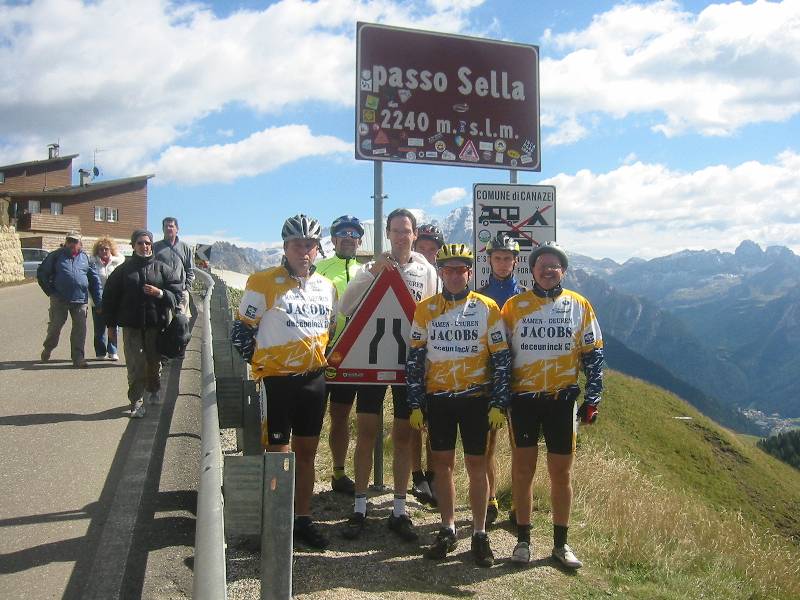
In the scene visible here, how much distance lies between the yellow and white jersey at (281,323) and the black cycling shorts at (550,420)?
1.40 meters

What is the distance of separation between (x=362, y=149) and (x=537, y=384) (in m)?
3.03

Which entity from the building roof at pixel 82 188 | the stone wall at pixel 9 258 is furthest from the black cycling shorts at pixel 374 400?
the building roof at pixel 82 188

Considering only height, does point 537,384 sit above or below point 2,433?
above

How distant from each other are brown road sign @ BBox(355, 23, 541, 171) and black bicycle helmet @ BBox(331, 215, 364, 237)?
1144 millimetres

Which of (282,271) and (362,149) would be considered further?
(362,149)

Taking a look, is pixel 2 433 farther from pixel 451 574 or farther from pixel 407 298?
pixel 451 574

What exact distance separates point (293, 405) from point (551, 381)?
1.72 meters

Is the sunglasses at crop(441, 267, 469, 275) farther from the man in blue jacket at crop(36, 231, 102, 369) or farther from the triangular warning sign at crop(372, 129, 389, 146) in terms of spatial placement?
the man in blue jacket at crop(36, 231, 102, 369)

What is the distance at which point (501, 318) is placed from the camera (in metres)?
4.89

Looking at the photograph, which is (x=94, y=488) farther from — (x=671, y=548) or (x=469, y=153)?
(x=469, y=153)

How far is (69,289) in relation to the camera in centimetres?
1053

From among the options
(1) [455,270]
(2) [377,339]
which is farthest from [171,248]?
(1) [455,270]

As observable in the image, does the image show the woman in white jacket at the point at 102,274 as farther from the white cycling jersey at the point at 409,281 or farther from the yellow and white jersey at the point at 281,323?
the yellow and white jersey at the point at 281,323

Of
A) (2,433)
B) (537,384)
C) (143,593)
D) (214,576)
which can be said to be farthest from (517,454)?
(2,433)
